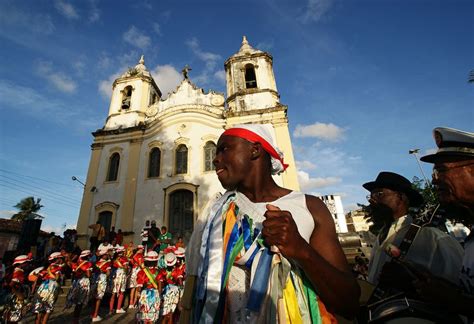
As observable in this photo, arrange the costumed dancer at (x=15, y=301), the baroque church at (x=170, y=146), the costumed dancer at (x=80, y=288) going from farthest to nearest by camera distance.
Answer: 1. the baroque church at (x=170, y=146)
2. the costumed dancer at (x=80, y=288)
3. the costumed dancer at (x=15, y=301)

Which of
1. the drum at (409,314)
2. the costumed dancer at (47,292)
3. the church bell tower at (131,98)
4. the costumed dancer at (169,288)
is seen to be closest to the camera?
the drum at (409,314)

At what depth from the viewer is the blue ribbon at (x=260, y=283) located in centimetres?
110

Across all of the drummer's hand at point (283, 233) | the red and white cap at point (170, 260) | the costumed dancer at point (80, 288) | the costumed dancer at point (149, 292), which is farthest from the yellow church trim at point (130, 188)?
the drummer's hand at point (283, 233)

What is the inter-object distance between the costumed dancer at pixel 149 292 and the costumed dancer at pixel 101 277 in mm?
1801

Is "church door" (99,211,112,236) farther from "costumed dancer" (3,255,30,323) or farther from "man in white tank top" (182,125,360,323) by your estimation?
"man in white tank top" (182,125,360,323)

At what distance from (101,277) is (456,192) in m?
8.26

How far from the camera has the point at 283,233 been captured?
1.04m

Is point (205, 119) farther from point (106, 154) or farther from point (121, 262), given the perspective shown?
point (121, 262)

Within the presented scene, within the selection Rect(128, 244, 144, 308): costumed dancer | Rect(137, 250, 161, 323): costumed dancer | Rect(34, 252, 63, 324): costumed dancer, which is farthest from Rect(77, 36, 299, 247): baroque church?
Rect(34, 252, 63, 324): costumed dancer

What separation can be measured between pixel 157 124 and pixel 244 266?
51.5ft

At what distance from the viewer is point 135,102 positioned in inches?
685

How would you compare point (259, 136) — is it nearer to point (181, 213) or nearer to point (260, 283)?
point (260, 283)

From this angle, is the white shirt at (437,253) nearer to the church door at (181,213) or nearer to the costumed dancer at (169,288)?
the costumed dancer at (169,288)

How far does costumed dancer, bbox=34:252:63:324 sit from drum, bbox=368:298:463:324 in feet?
23.0
